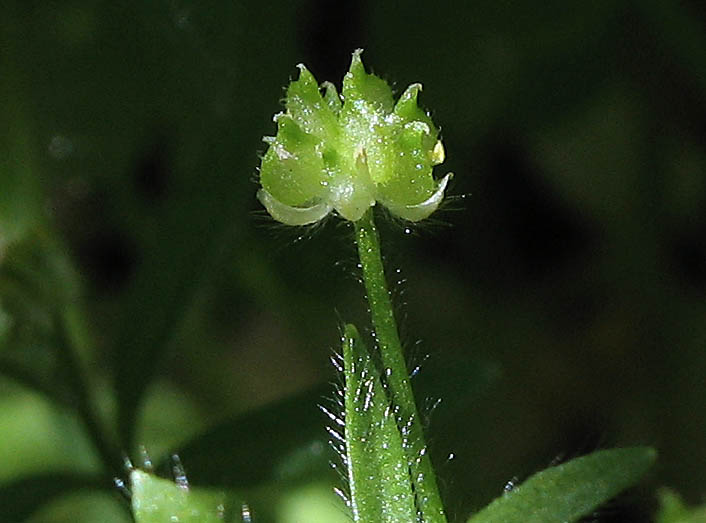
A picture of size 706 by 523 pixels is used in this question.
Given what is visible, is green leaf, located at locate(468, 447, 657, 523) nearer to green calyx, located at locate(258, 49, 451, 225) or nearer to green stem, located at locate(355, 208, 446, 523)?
green stem, located at locate(355, 208, 446, 523)

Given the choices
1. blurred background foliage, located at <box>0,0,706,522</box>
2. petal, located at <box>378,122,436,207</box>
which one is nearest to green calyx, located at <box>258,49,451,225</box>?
petal, located at <box>378,122,436,207</box>

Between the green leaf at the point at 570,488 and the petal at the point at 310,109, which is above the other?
the petal at the point at 310,109

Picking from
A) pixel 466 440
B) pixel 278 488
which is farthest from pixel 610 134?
pixel 278 488

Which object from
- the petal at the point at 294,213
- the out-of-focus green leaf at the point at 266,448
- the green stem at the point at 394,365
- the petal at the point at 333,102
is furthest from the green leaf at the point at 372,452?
the out-of-focus green leaf at the point at 266,448

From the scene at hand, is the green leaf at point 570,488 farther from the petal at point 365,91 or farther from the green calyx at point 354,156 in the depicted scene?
the petal at point 365,91

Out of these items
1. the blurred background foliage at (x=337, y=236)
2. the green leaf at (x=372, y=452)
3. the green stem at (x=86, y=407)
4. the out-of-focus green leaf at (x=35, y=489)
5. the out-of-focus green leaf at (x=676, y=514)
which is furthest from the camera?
the blurred background foliage at (x=337, y=236)

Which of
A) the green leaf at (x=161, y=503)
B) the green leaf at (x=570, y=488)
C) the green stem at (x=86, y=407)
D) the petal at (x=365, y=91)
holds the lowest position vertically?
the green leaf at (x=570, y=488)
